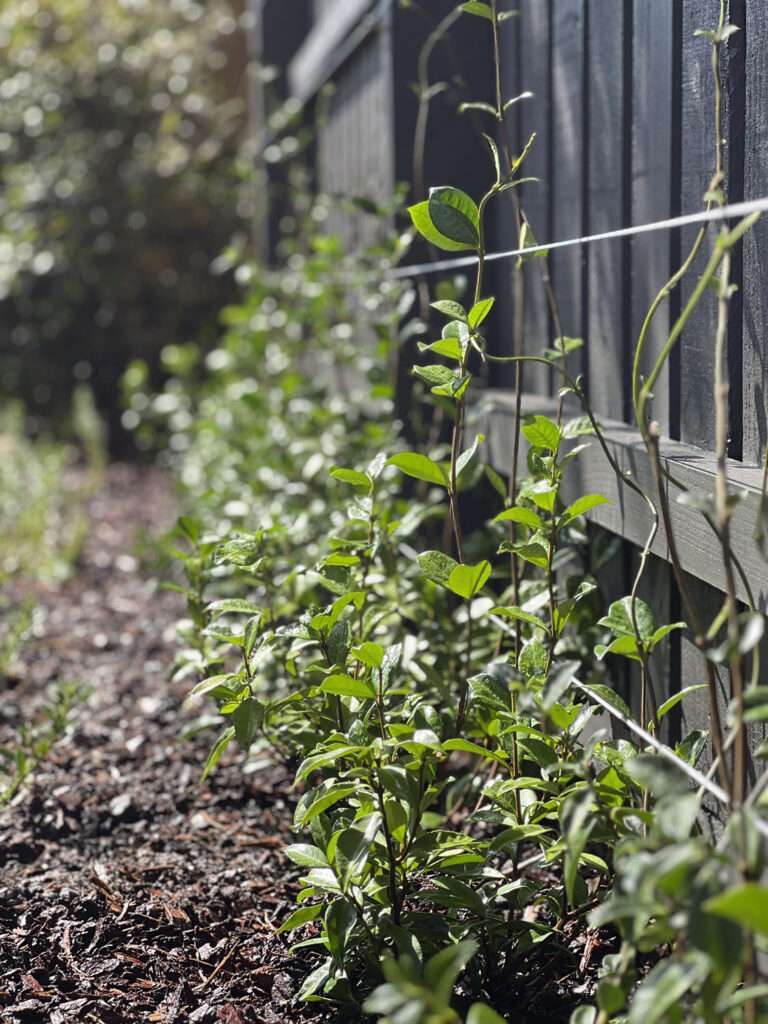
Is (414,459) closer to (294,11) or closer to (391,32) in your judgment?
(391,32)

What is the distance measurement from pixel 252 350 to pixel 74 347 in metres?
3.40

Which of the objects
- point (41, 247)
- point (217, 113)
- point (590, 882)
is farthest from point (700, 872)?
point (217, 113)

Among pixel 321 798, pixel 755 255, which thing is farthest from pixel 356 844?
pixel 755 255

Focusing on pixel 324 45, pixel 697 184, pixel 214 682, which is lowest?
pixel 214 682

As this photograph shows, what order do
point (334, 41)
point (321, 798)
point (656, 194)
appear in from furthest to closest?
point (334, 41), point (656, 194), point (321, 798)

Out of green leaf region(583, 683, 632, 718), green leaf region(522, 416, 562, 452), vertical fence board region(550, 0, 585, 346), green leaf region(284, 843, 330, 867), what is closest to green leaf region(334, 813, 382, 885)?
green leaf region(284, 843, 330, 867)

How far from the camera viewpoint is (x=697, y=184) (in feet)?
5.78

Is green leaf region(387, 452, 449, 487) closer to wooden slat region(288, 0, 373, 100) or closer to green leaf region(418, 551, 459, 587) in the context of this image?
green leaf region(418, 551, 459, 587)

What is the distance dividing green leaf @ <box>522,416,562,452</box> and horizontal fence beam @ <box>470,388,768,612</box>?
0.16 m

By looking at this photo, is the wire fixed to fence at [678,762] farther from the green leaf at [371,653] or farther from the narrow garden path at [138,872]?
the narrow garden path at [138,872]

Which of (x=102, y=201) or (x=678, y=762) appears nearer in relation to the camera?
(x=678, y=762)

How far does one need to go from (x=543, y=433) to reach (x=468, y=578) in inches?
8.9

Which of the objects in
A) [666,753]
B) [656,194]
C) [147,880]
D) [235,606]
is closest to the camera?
[666,753]

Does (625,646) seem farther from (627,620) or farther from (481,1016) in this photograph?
(481,1016)
